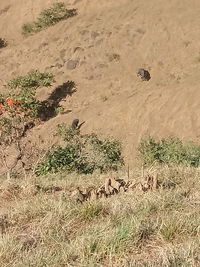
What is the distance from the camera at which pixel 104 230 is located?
133 inches

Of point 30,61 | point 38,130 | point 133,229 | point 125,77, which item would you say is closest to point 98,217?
point 133,229

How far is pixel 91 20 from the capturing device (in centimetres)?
2561

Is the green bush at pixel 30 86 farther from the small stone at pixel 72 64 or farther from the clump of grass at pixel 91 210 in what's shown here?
the clump of grass at pixel 91 210

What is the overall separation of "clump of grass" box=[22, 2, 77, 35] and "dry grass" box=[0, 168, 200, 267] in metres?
23.0

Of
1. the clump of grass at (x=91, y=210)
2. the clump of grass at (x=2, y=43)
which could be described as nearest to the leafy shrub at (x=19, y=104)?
the clump of grass at (x=2, y=43)

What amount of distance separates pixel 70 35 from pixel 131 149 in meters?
9.94

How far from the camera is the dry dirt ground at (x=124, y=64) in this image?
711 inches

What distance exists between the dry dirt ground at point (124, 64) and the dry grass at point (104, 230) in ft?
38.4

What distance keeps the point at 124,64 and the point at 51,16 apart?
22.3 feet

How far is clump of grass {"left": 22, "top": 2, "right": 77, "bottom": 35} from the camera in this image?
26859 mm

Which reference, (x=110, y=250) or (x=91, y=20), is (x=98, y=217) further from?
(x=91, y=20)

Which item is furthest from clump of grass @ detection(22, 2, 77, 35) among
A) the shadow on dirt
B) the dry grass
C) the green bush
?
the dry grass

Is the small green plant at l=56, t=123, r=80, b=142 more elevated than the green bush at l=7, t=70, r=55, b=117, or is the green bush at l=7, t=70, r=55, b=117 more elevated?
the green bush at l=7, t=70, r=55, b=117

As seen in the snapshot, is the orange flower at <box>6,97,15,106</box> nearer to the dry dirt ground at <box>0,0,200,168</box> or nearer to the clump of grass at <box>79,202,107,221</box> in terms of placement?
the dry dirt ground at <box>0,0,200,168</box>
